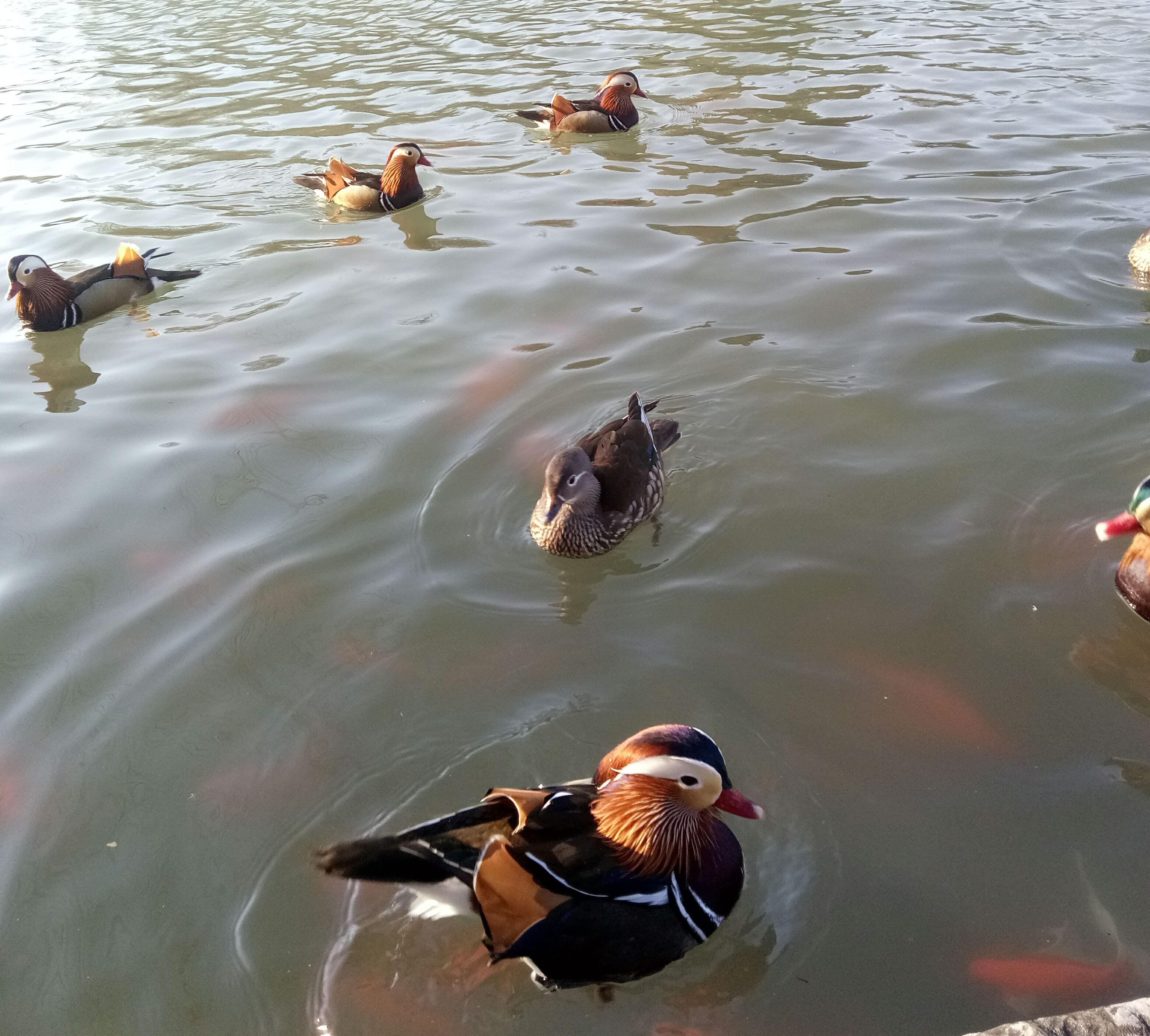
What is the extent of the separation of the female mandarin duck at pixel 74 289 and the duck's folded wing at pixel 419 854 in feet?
23.4

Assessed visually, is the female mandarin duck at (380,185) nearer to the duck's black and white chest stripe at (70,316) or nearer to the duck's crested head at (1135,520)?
the duck's black and white chest stripe at (70,316)

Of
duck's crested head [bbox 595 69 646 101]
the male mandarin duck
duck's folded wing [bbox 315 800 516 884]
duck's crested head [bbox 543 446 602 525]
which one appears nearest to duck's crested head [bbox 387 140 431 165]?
duck's crested head [bbox 595 69 646 101]

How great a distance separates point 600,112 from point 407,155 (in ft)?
8.50

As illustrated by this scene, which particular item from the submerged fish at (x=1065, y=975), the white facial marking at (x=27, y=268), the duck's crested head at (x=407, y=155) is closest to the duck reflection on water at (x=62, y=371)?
the white facial marking at (x=27, y=268)

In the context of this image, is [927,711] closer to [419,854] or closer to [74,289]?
[419,854]

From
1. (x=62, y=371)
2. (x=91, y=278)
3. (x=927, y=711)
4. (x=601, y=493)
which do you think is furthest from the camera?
(x=91, y=278)

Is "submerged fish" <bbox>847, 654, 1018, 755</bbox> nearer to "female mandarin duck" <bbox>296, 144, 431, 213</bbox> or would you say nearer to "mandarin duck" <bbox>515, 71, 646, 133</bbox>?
"female mandarin duck" <bbox>296, 144, 431, 213</bbox>

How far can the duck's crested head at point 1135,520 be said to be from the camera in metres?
4.54

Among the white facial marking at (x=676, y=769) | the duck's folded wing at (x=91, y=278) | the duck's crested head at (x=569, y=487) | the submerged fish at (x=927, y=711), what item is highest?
the white facial marking at (x=676, y=769)

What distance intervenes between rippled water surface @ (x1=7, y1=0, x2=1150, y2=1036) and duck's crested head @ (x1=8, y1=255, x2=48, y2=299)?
47cm

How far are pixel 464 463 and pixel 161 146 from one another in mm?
9196

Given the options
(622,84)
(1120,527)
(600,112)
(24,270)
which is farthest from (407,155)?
(1120,527)

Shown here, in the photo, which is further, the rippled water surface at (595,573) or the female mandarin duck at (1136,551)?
the female mandarin duck at (1136,551)

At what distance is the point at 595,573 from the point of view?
17.4 feet
